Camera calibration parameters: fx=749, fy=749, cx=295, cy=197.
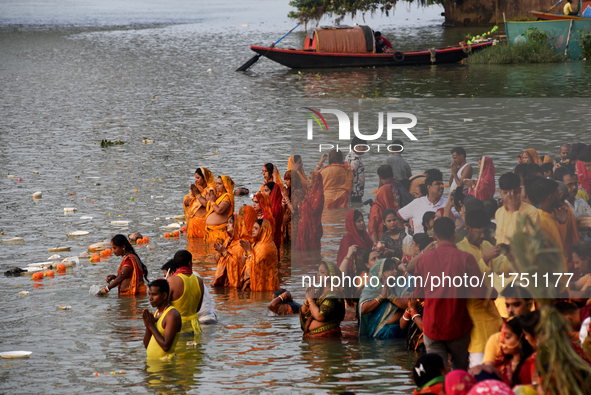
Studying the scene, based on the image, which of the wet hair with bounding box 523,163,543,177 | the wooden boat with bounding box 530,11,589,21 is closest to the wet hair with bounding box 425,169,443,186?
the wet hair with bounding box 523,163,543,177

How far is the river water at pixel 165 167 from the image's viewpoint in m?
7.02

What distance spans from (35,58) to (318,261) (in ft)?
123

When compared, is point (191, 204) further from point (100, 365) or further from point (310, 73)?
point (310, 73)

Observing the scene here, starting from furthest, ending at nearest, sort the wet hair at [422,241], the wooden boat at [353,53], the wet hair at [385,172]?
the wooden boat at [353,53] → the wet hair at [385,172] → the wet hair at [422,241]

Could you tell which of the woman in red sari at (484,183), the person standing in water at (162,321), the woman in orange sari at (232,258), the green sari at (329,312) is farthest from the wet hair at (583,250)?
the woman in orange sari at (232,258)

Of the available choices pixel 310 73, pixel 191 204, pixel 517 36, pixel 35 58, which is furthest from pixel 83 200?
pixel 35 58

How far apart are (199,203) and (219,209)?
762mm

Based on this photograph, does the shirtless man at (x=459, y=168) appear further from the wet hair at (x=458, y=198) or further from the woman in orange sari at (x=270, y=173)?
the woman in orange sari at (x=270, y=173)

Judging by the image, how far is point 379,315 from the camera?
24.4 feet

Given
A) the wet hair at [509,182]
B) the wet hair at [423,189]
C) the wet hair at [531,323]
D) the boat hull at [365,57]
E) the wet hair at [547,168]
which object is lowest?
the wet hair at [531,323]

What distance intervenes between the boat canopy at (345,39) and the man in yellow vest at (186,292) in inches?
1042

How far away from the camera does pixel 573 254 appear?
6613 mm

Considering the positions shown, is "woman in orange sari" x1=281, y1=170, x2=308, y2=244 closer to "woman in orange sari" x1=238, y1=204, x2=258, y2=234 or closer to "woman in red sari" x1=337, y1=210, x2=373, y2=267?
"woman in orange sari" x1=238, y1=204, x2=258, y2=234

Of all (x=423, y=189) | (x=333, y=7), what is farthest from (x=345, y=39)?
(x=423, y=189)
